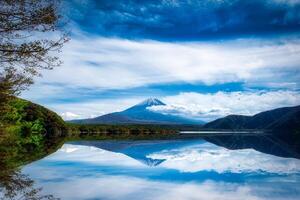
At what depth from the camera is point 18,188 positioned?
655 inches

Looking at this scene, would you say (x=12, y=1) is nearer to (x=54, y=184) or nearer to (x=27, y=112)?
(x=54, y=184)

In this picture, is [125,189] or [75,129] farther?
[75,129]

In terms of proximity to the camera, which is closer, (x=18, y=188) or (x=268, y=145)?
(x=18, y=188)

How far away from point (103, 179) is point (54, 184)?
2807 mm

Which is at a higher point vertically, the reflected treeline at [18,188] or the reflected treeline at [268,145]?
the reflected treeline at [268,145]

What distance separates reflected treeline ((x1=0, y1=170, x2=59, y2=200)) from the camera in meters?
15.0

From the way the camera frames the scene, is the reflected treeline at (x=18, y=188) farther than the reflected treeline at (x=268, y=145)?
No

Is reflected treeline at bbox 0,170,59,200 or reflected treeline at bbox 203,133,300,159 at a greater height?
reflected treeline at bbox 203,133,300,159

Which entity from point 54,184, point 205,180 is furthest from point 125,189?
point 205,180

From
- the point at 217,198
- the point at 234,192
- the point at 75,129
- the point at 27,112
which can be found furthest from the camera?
the point at 75,129

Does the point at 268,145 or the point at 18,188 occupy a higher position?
the point at 268,145

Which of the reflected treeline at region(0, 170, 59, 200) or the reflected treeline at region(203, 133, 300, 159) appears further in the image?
the reflected treeline at region(203, 133, 300, 159)

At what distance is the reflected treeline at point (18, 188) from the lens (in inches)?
589

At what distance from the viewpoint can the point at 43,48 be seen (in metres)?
20.8
